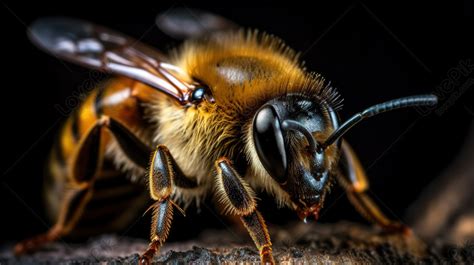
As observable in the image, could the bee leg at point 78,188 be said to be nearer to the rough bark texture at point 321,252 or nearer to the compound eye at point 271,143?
the rough bark texture at point 321,252

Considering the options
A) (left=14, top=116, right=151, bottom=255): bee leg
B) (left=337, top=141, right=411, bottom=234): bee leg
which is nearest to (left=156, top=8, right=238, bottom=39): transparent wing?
(left=14, top=116, right=151, bottom=255): bee leg

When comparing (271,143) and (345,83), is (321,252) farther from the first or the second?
(345,83)

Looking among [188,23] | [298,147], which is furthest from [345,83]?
[298,147]

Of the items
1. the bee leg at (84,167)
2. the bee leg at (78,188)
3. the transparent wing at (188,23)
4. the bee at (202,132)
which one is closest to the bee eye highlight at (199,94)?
the bee at (202,132)

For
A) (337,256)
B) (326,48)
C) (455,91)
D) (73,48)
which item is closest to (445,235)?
(455,91)

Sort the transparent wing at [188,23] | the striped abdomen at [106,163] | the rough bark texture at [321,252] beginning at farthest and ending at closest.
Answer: the transparent wing at [188,23] → the striped abdomen at [106,163] → the rough bark texture at [321,252]

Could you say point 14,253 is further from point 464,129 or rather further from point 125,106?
point 464,129

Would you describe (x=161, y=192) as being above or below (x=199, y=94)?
below
